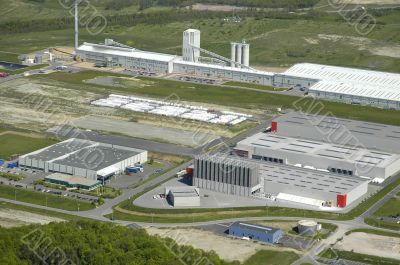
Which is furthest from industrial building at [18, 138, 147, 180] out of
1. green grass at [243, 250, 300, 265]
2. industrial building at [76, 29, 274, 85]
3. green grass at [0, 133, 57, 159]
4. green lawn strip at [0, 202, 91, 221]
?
industrial building at [76, 29, 274, 85]

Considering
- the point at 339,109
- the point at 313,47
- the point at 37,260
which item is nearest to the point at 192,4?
the point at 313,47

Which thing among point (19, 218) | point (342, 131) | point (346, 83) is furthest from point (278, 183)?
point (346, 83)

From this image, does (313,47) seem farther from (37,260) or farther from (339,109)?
(37,260)

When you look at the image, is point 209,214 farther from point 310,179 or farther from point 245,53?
point 245,53

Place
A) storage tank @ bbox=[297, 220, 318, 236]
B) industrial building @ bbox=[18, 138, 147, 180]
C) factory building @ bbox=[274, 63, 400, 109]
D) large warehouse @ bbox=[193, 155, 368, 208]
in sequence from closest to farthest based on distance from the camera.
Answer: storage tank @ bbox=[297, 220, 318, 236], large warehouse @ bbox=[193, 155, 368, 208], industrial building @ bbox=[18, 138, 147, 180], factory building @ bbox=[274, 63, 400, 109]

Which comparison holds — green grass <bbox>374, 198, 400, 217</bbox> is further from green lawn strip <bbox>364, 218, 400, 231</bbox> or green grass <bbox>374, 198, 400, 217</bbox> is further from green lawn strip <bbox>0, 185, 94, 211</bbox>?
green lawn strip <bbox>0, 185, 94, 211</bbox>

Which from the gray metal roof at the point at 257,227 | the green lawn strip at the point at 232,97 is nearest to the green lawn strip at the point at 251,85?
the green lawn strip at the point at 232,97
